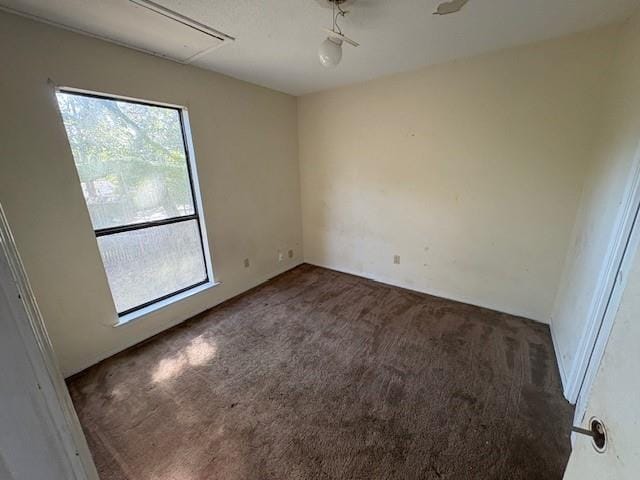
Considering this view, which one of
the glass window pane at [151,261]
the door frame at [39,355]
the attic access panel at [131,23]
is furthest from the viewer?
the glass window pane at [151,261]

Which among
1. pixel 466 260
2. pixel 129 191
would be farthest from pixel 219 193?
pixel 466 260

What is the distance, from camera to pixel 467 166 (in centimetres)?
260

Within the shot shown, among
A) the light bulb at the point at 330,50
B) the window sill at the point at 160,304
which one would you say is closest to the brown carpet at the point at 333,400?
the window sill at the point at 160,304

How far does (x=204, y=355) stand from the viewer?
7.11ft

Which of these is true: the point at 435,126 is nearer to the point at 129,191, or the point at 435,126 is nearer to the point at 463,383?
the point at 463,383

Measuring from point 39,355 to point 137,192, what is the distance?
7.20 feet

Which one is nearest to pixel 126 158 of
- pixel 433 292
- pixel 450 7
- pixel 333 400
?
pixel 333 400

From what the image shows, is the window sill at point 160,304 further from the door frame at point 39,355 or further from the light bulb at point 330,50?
the light bulb at point 330,50

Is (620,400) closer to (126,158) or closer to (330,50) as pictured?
(330,50)

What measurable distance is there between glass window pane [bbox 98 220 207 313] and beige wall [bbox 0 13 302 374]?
0.40 ft

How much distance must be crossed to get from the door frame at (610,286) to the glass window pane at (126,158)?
317 centimetres

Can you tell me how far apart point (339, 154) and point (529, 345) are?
2776 mm

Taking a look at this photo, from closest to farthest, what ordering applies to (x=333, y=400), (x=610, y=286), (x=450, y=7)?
(x=610, y=286), (x=450, y=7), (x=333, y=400)

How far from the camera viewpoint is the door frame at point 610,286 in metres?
1.34
